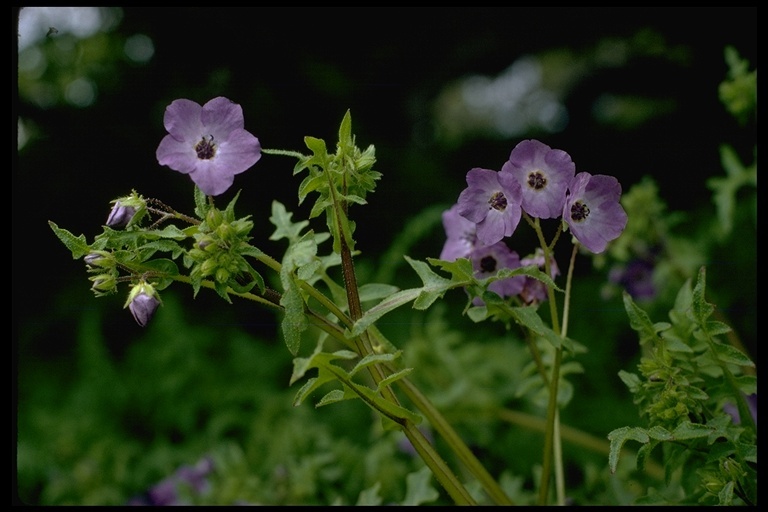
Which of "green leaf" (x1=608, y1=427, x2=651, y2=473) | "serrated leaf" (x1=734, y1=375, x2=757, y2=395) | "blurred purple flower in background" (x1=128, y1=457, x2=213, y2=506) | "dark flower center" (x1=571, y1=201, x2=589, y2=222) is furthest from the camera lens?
"blurred purple flower in background" (x1=128, y1=457, x2=213, y2=506)

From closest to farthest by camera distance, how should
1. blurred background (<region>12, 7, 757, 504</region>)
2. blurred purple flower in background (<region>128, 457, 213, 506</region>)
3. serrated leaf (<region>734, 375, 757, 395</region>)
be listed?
serrated leaf (<region>734, 375, 757, 395</region>) → blurred purple flower in background (<region>128, 457, 213, 506</region>) → blurred background (<region>12, 7, 757, 504</region>)

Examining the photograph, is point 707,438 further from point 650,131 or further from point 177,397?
point 650,131

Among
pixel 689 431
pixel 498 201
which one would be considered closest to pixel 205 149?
pixel 498 201

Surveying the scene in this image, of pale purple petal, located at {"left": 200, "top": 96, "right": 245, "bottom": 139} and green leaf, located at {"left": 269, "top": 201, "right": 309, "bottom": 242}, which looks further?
green leaf, located at {"left": 269, "top": 201, "right": 309, "bottom": 242}

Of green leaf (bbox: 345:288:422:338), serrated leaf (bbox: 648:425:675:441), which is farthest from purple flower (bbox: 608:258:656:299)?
green leaf (bbox: 345:288:422:338)

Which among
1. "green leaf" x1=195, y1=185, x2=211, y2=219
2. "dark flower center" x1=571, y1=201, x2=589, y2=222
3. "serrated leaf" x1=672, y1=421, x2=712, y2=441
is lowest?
"serrated leaf" x1=672, y1=421, x2=712, y2=441

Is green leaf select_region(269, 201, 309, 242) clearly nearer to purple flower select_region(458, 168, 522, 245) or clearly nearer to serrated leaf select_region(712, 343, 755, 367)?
purple flower select_region(458, 168, 522, 245)

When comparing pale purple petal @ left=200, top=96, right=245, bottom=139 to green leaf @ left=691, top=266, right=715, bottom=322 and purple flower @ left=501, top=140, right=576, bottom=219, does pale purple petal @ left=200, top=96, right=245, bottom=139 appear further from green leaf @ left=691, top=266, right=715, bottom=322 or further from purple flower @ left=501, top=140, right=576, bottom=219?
green leaf @ left=691, top=266, right=715, bottom=322

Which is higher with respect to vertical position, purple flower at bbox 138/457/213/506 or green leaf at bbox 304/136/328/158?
green leaf at bbox 304/136/328/158

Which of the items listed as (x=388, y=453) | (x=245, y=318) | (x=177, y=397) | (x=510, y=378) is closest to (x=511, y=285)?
(x=388, y=453)

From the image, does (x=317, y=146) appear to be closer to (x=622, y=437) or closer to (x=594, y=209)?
(x=594, y=209)
